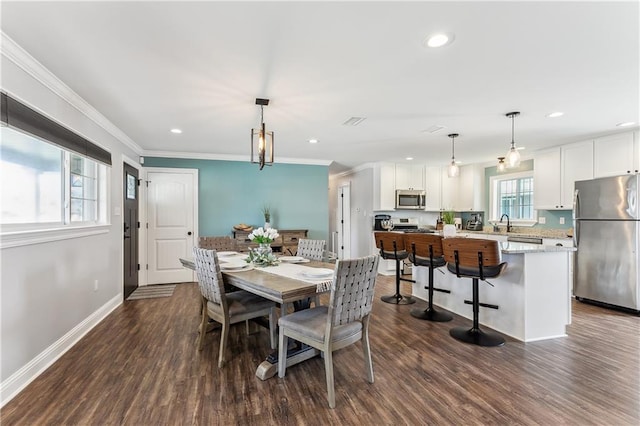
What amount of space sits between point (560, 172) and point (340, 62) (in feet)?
14.7

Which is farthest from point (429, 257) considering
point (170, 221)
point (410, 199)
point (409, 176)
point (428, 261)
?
point (170, 221)

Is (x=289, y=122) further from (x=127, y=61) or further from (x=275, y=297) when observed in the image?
(x=275, y=297)

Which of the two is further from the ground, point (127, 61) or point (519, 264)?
point (127, 61)

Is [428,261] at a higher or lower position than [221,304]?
higher

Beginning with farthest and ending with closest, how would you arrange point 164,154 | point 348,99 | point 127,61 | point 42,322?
point 164,154 → point 348,99 → point 42,322 → point 127,61

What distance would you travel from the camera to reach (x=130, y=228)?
15.5 feet

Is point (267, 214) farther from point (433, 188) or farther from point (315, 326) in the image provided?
point (315, 326)

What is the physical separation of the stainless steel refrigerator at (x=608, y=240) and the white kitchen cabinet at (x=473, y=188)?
220 cm

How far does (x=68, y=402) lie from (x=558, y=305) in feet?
13.5

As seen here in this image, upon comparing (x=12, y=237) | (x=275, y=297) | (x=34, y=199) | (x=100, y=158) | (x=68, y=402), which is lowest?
(x=68, y=402)

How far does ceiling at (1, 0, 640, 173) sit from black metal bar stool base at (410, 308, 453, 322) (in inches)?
88.2

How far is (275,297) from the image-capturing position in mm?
2039

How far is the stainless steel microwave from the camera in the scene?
645 cm

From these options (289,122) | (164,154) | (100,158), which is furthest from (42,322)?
(164,154)
